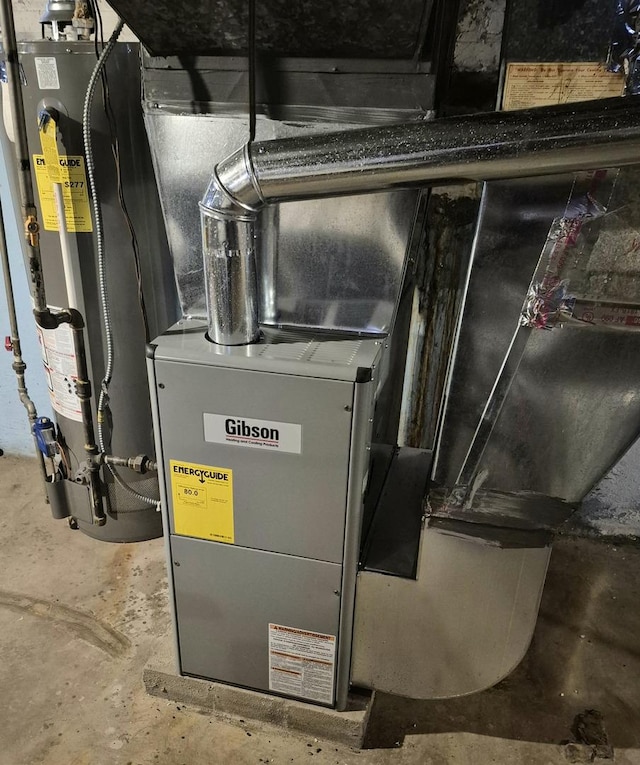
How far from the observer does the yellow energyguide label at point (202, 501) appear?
3.76ft

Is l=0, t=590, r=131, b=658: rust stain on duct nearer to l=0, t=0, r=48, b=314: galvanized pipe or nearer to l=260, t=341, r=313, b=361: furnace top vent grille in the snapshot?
l=0, t=0, r=48, b=314: galvanized pipe

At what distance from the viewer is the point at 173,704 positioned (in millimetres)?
1418

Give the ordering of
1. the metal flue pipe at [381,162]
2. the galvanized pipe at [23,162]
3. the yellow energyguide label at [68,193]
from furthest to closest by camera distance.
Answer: the yellow energyguide label at [68,193]
the galvanized pipe at [23,162]
the metal flue pipe at [381,162]

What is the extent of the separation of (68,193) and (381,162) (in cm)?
95

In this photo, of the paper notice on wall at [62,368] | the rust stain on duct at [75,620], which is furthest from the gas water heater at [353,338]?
the paper notice on wall at [62,368]

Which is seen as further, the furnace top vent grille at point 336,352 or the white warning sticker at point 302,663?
the white warning sticker at point 302,663

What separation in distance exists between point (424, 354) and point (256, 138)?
34.0 inches

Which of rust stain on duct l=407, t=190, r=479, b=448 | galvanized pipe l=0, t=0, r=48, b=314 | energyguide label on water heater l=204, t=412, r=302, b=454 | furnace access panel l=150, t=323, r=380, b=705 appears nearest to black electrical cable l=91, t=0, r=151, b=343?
galvanized pipe l=0, t=0, r=48, b=314

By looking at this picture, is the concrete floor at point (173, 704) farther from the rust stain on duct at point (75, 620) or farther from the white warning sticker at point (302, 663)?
the white warning sticker at point (302, 663)

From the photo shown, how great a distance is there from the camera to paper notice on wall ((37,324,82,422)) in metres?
1.62

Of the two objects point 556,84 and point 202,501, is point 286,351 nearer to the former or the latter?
point 202,501

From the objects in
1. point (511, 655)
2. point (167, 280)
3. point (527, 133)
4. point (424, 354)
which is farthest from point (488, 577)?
point (167, 280)

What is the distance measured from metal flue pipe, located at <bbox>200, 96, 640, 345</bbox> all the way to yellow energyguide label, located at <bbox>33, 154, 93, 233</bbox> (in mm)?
632

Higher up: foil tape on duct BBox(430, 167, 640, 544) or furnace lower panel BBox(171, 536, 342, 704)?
foil tape on duct BBox(430, 167, 640, 544)
